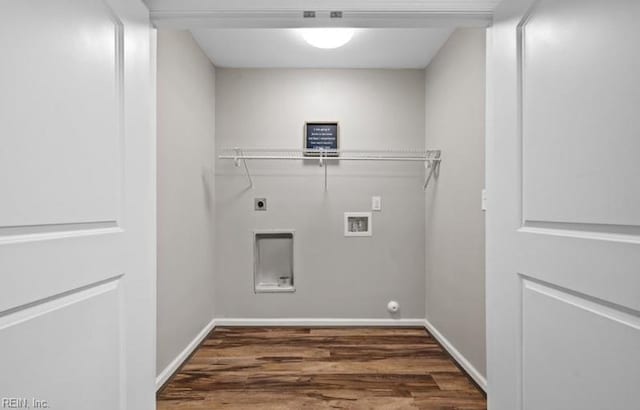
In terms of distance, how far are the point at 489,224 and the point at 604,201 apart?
497mm

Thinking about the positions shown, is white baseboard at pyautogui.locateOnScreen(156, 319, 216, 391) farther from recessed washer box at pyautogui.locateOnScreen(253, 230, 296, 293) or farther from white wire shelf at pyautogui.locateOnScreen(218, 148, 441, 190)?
white wire shelf at pyautogui.locateOnScreen(218, 148, 441, 190)

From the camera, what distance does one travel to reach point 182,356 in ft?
8.00

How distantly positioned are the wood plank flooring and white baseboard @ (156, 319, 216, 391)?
0.15ft

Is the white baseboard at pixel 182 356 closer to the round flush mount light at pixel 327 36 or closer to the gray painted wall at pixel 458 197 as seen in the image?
the gray painted wall at pixel 458 197

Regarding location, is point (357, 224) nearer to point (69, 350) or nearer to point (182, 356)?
point (182, 356)

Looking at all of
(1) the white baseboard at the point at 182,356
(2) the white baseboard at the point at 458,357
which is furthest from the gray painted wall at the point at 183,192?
(2) the white baseboard at the point at 458,357

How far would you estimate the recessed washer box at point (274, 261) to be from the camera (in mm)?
3299

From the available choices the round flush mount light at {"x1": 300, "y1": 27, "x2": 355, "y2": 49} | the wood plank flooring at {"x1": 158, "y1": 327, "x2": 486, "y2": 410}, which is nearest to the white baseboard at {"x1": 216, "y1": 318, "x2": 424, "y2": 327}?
the wood plank flooring at {"x1": 158, "y1": 327, "x2": 486, "y2": 410}

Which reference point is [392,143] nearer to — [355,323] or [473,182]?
[473,182]

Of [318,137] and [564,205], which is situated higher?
[318,137]

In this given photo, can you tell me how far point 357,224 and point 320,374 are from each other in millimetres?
1391

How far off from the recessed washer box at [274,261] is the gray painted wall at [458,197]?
4.23 feet

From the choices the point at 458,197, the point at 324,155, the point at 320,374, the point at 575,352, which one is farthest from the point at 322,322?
the point at 575,352

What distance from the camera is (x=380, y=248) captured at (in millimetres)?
3252
